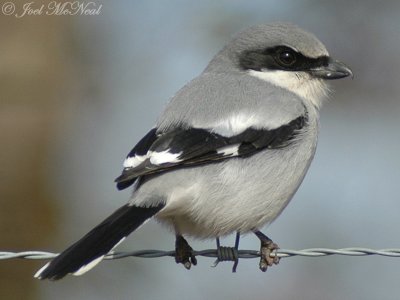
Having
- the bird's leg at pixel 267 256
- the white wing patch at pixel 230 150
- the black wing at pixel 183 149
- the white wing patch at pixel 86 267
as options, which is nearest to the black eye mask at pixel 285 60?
the black wing at pixel 183 149

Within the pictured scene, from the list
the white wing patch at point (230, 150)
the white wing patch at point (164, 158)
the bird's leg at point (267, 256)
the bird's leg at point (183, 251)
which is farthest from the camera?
the bird's leg at point (183, 251)

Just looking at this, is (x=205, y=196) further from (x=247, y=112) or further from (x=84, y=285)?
(x=84, y=285)

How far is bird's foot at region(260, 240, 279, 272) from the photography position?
430 centimetres

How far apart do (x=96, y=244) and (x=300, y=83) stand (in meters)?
1.48

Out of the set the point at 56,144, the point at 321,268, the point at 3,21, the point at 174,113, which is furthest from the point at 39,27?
the point at 174,113

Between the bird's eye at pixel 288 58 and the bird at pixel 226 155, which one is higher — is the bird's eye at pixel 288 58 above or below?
above

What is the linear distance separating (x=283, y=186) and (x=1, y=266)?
3262 millimetres

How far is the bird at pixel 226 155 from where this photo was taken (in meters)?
3.94

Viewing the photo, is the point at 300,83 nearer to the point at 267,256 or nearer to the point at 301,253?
the point at 267,256

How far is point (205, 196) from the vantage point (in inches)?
160

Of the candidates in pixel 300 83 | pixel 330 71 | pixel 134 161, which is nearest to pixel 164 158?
pixel 134 161

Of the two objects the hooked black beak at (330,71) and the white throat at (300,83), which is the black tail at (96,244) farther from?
the hooked black beak at (330,71)

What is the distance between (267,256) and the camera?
4301mm

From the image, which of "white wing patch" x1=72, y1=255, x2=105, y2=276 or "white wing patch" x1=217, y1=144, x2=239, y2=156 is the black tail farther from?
"white wing patch" x1=217, y1=144, x2=239, y2=156
